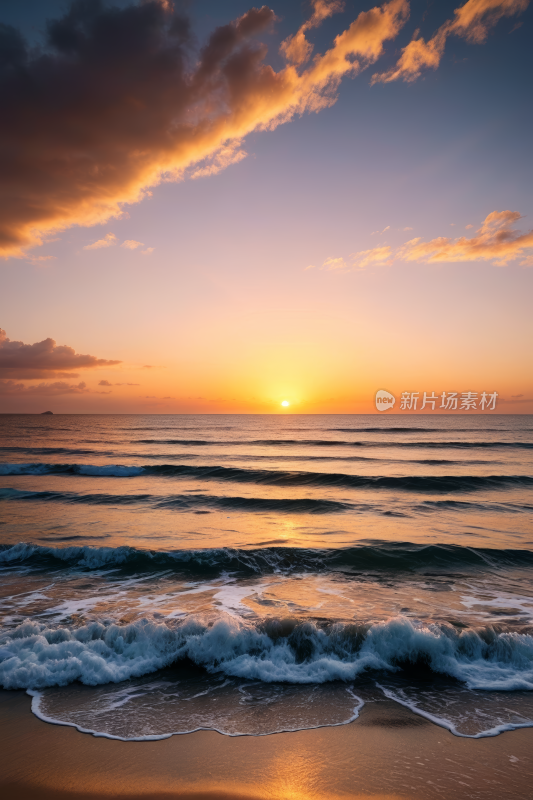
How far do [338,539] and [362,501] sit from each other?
6473mm

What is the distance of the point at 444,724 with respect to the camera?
15.9 ft

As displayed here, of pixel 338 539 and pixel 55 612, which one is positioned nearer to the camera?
pixel 55 612

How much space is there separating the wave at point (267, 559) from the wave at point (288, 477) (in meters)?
10.4

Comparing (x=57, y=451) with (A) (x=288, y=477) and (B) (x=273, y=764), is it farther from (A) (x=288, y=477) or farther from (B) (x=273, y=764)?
(B) (x=273, y=764)

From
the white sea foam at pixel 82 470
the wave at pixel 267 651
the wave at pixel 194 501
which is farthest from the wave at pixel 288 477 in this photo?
the wave at pixel 267 651

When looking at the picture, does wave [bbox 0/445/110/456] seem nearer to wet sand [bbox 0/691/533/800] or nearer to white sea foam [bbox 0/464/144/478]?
white sea foam [bbox 0/464/144/478]

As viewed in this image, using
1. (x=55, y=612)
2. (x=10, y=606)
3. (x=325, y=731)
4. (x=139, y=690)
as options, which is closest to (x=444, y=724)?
(x=325, y=731)

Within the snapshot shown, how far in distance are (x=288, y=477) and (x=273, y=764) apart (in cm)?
2209

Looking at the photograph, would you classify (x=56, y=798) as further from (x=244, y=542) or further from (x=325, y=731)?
(x=244, y=542)

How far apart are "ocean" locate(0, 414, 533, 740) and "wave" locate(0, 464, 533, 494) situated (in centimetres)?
226

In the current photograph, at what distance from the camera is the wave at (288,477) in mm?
22703

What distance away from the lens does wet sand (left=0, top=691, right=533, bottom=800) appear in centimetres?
386

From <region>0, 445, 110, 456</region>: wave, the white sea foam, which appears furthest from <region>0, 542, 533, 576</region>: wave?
<region>0, 445, 110, 456</region>: wave

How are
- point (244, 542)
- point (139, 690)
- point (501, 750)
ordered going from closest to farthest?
point (501, 750), point (139, 690), point (244, 542)
